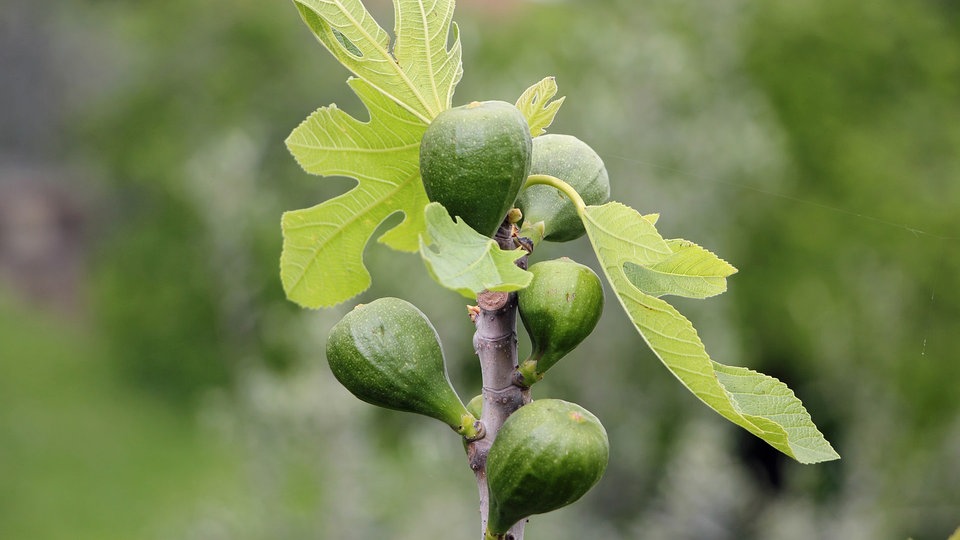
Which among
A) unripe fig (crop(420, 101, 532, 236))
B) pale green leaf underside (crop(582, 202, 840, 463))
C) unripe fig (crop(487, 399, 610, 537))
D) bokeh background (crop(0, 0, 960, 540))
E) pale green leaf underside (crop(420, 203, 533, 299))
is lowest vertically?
bokeh background (crop(0, 0, 960, 540))

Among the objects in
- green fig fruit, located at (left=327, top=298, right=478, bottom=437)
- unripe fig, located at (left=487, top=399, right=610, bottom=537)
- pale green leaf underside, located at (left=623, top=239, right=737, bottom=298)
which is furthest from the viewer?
green fig fruit, located at (left=327, top=298, right=478, bottom=437)

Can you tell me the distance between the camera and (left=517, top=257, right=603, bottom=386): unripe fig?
136cm

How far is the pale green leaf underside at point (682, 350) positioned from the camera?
49.9 inches

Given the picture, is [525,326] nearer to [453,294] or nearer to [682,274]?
[682,274]

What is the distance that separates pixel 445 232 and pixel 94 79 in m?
17.4

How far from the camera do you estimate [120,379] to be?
15.7m

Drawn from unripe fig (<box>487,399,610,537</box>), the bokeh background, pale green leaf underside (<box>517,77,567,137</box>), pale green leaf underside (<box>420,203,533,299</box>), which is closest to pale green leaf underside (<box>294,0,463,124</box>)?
pale green leaf underside (<box>517,77,567,137</box>)

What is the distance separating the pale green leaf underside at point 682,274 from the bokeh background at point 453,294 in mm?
1488

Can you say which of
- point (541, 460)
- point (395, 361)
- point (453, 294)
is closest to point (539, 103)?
point (395, 361)

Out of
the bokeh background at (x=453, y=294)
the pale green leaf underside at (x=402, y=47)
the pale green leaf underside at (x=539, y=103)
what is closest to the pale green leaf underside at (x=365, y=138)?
the pale green leaf underside at (x=402, y=47)

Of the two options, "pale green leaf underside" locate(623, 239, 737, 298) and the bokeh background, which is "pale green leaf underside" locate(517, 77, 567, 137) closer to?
"pale green leaf underside" locate(623, 239, 737, 298)

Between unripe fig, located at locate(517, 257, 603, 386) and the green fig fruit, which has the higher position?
unripe fig, located at locate(517, 257, 603, 386)

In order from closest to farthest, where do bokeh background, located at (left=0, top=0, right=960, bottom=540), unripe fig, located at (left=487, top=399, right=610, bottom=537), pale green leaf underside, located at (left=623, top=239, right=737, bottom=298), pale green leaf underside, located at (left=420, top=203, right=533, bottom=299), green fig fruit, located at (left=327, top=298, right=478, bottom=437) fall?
pale green leaf underside, located at (left=420, top=203, right=533, bottom=299) < unripe fig, located at (left=487, top=399, right=610, bottom=537) < pale green leaf underside, located at (left=623, top=239, right=737, bottom=298) < green fig fruit, located at (left=327, top=298, right=478, bottom=437) < bokeh background, located at (left=0, top=0, right=960, bottom=540)

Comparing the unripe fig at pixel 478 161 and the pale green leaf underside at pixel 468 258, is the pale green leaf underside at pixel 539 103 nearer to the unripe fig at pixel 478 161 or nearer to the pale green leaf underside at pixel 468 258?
the unripe fig at pixel 478 161
